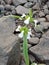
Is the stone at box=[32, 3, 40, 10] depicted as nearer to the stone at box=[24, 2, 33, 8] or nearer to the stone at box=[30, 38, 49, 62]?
the stone at box=[24, 2, 33, 8]

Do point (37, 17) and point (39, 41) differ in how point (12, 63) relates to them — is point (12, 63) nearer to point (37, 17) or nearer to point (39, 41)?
point (39, 41)

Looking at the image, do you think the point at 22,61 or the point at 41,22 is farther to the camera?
the point at 41,22

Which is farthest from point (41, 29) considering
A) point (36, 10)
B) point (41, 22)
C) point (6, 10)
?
point (6, 10)

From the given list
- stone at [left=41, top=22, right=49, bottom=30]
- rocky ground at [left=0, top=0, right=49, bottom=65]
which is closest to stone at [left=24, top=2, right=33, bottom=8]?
rocky ground at [left=0, top=0, right=49, bottom=65]

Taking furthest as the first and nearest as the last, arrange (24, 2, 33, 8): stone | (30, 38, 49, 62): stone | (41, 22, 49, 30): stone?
(24, 2, 33, 8): stone → (41, 22, 49, 30): stone → (30, 38, 49, 62): stone

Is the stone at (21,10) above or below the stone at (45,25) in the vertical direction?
above

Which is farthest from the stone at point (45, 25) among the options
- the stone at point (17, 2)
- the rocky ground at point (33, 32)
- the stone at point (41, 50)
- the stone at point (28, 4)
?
the stone at point (17, 2)

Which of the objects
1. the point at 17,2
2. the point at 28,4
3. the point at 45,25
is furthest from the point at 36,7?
the point at 45,25

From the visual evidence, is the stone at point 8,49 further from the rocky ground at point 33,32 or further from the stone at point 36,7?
the stone at point 36,7
